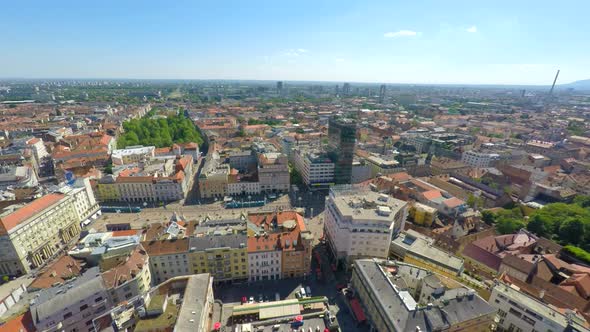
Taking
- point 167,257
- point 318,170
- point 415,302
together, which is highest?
point 415,302

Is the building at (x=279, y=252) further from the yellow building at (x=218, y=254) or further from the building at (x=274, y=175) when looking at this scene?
the building at (x=274, y=175)

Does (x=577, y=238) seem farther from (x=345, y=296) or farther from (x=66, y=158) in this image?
(x=66, y=158)

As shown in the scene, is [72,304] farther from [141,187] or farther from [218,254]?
[141,187]

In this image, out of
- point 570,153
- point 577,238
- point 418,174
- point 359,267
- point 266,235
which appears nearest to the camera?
point 359,267

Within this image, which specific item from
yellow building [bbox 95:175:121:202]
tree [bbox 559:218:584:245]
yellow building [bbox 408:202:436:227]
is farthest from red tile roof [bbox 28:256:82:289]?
tree [bbox 559:218:584:245]

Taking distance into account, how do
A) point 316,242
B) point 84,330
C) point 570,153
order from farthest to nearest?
point 570,153, point 316,242, point 84,330

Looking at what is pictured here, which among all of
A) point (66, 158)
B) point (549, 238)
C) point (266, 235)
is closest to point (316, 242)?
point (266, 235)

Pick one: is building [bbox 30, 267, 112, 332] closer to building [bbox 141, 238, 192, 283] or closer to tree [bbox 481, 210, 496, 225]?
building [bbox 141, 238, 192, 283]

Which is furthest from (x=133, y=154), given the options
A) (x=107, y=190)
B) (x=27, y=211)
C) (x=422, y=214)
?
(x=422, y=214)
